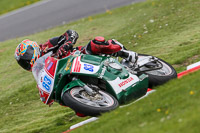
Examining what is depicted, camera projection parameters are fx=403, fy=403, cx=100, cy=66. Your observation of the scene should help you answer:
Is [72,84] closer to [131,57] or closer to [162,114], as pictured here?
[131,57]

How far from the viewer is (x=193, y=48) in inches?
382

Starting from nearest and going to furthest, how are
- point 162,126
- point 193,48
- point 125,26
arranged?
point 162,126
point 193,48
point 125,26

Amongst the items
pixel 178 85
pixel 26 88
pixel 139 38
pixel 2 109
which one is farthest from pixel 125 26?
pixel 178 85

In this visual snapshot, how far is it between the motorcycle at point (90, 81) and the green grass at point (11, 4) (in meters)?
17.9

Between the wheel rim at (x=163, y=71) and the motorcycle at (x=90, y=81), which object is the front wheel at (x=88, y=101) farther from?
the wheel rim at (x=163, y=71)

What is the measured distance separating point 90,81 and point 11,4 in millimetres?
19806

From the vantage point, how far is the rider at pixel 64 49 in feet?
23.9

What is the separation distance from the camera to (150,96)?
6102mm

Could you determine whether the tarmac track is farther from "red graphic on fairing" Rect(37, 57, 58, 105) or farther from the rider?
"red graphic on fairing" Rect(37, 57, 58, 105)

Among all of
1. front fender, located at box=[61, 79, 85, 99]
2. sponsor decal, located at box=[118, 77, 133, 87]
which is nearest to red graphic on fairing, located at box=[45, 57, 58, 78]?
front fender, located at box=[61, 79, 85, 99]

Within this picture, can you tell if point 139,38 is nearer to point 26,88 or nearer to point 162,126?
point 26,88

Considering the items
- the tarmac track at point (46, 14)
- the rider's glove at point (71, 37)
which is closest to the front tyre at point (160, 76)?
the rider's glove at point (71, 37)

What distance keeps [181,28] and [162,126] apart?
8165mm

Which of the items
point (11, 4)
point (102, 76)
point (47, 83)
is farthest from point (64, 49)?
point (11, 4)
